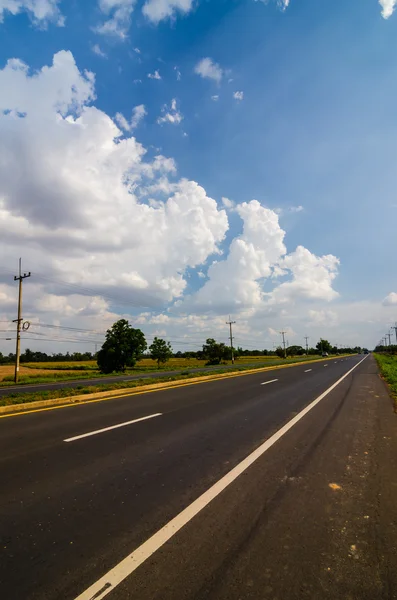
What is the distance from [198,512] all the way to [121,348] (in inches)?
2022

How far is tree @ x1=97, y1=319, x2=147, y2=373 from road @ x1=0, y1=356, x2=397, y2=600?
46.5 m

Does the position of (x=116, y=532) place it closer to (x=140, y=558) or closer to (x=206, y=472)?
(x=140, y=558)

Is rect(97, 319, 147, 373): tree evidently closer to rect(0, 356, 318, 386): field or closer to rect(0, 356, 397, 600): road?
rect(0, 356, 318, 386): field

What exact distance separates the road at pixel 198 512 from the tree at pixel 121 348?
46481mm

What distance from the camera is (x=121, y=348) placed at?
53.1m

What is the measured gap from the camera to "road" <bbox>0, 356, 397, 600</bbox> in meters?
2.61

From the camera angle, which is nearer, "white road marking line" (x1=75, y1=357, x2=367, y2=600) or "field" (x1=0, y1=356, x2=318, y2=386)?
"white road marking line" (x1=75, y1=357, x2=367, y2=600)

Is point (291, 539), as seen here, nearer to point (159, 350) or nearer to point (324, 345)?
point (159, 350)

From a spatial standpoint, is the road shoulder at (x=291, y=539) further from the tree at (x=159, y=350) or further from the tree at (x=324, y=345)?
the tree at (x=324, y=345)

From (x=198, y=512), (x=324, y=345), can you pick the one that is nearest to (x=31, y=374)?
(x=198, y=512)

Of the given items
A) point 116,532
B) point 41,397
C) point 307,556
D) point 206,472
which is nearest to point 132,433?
point 206,472

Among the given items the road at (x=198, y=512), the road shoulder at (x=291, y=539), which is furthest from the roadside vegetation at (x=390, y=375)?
the road shoulder at (x=291, y=539)

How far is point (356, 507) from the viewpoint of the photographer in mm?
3922

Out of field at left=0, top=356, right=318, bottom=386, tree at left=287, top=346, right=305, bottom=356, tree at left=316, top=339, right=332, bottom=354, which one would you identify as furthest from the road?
tree at left=316, top=339, right=332, bottom=354
